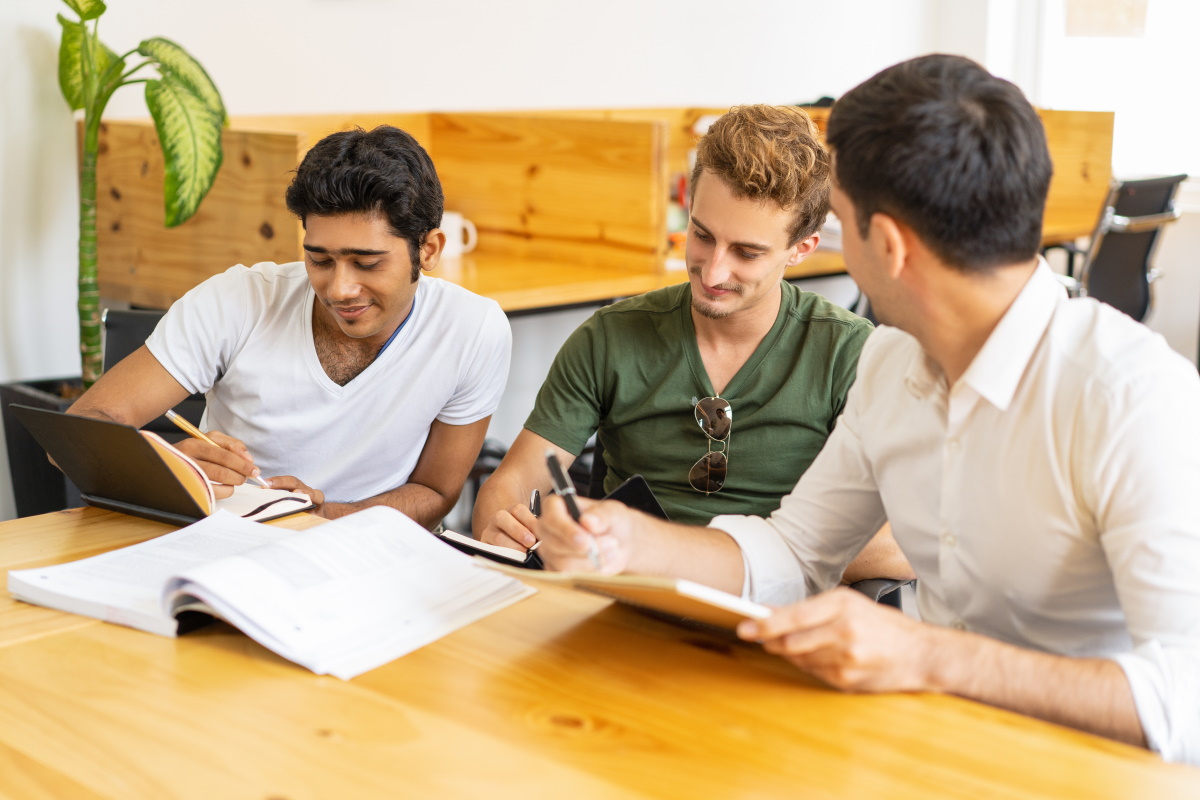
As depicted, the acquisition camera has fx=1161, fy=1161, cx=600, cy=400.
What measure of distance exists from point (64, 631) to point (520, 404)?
8.57ft

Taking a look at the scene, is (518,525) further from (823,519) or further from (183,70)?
(183,70)

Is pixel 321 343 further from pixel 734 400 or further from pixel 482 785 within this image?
pixel 482 785

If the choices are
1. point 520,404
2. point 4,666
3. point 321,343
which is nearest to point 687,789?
point 4,666

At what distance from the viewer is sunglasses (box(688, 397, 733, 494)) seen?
165 cm

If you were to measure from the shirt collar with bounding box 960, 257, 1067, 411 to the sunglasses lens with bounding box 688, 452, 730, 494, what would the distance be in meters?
0.63

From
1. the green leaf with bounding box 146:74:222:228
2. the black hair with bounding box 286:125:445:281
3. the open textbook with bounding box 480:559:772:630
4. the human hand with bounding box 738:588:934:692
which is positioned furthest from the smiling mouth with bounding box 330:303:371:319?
the human hand with bounding box 738:588:934:692

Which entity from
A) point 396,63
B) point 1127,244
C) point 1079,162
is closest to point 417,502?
point 396,63

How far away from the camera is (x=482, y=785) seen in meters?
0.79

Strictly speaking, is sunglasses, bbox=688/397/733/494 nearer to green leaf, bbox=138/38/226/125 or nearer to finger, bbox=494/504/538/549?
finger, bbox=494/504/538/549

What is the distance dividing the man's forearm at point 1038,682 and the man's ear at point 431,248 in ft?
3.72

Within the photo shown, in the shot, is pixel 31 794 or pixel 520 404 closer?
pixel 31 794

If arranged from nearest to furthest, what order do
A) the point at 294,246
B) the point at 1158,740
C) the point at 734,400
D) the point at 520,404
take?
the point at 1158,740 < the point at 734,400 < the point at 294,246 < the point at 520,404

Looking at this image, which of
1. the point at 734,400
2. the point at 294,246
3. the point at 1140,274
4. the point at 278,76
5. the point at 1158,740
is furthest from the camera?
the point at 1140,274

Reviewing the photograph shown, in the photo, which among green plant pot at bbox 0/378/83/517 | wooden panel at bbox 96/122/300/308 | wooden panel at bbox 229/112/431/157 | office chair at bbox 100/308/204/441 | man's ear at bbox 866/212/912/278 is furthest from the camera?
wooden panel at bbox 229/112/431/157
